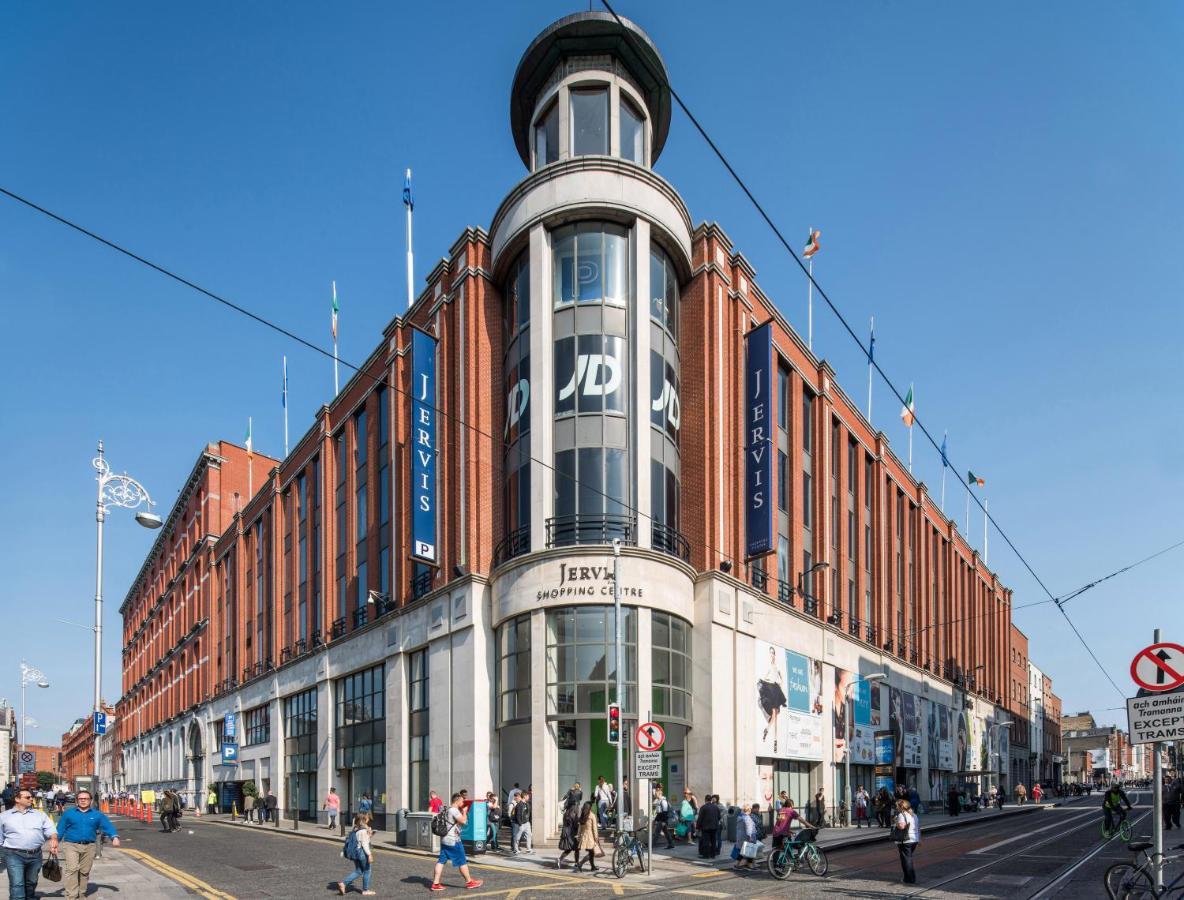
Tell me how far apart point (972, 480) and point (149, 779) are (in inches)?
2972

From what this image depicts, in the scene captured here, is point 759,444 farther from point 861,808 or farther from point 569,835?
point 569,835

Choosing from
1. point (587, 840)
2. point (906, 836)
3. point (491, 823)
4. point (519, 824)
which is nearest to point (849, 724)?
point (491, 823)

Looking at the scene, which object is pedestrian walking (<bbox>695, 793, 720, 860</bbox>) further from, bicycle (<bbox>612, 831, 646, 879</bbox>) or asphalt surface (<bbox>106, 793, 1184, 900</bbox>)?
bicycle (<bbox>612, 831, 646, 879</bbox>)

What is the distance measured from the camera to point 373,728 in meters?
38.7

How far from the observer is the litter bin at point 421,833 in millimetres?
27641

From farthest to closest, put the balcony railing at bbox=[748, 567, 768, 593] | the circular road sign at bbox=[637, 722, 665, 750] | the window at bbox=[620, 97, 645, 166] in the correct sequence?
the balcony railing at bbox=[748, 567, 768, 593], the window at bbox=[620, 97, 645, 166], the circular road sign at bbox=[637, 722, 665, 750]

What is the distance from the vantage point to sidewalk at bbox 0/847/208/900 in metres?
17.4

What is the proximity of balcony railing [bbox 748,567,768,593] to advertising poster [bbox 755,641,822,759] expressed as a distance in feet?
6.76

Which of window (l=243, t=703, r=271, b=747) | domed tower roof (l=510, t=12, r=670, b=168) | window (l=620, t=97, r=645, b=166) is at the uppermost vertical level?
domed tower roof (l=510, t=12, r=670, b=168)

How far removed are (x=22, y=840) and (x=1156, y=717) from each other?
1458 cm

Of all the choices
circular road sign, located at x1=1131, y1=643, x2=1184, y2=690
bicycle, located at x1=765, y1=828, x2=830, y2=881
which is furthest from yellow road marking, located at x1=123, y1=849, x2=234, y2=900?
circular road sign, located at x1=1131, y1=643, x2=1184, y2=690

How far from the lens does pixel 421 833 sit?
28.1 metres

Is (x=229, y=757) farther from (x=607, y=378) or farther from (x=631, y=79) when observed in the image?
(x=631, y=79)

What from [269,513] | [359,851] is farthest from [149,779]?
[359,851]
